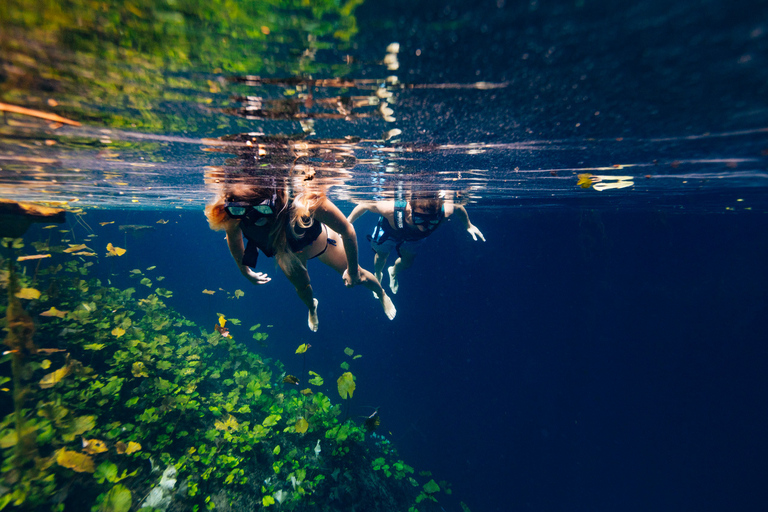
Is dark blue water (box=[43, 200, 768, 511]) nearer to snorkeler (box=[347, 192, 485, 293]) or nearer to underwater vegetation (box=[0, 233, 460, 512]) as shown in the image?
underwater vegetation (box=[0, 233, 460, 512])

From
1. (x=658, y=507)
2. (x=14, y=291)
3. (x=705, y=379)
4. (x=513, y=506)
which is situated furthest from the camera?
(x=513, y=506)

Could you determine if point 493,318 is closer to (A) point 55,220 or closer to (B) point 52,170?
(A) point 55,220

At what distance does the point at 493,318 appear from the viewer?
1334 cm

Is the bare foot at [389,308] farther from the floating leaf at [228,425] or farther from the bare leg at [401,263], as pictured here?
the floating leaf at [228,425]

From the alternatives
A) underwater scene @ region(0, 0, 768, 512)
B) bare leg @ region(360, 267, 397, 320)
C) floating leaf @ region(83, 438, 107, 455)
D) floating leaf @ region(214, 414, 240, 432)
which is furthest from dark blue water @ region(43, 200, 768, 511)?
floating leaf @ region(83, 438, 107, 455)

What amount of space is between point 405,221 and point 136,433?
26.7 ft

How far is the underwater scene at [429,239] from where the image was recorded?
7.05 feet

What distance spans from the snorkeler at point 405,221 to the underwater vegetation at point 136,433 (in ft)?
13.7

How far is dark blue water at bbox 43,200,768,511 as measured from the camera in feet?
32.0

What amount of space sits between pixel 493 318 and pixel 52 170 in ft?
49.3

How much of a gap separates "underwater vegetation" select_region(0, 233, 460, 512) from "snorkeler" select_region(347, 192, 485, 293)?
4.18 metres

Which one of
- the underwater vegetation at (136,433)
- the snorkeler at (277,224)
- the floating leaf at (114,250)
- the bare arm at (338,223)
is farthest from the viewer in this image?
the floating leaf at (114,250)

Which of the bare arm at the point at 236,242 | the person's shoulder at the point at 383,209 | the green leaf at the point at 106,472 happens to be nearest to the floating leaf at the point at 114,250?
the green leaf at the point at 106,472

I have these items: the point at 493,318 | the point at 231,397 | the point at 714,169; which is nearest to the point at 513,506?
the point at 493,318
